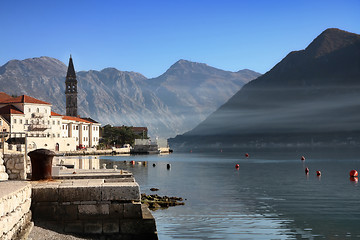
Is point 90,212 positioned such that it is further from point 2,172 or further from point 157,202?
point 157,202

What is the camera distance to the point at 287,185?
58.8m

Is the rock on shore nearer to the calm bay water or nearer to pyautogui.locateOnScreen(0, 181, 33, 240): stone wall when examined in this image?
the calm bay water

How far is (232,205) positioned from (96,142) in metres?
161

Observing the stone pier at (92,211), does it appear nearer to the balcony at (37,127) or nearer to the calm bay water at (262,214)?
the calm bay water at (262,214)

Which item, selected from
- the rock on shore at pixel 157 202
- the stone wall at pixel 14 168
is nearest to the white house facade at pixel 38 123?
the rock on shore at pixel 157 202

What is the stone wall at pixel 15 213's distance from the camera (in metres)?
12.4

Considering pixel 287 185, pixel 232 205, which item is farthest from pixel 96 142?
pixel 232 205

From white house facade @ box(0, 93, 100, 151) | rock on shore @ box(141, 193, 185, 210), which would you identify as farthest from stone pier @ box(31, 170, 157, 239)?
white house facade @ box(0, 93, 100, 151)

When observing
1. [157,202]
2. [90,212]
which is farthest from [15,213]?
[157,202]

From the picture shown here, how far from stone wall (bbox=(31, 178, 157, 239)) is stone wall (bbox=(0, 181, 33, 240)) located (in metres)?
0.64

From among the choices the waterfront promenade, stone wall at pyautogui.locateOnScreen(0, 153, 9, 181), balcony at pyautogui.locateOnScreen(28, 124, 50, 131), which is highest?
balcony at pyautogui.locateOnScreen(28, 124, 50, 131)

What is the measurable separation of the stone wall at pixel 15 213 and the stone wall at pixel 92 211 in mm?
643

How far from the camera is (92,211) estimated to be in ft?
54.7

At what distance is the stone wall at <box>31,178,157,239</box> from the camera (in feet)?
54.8
